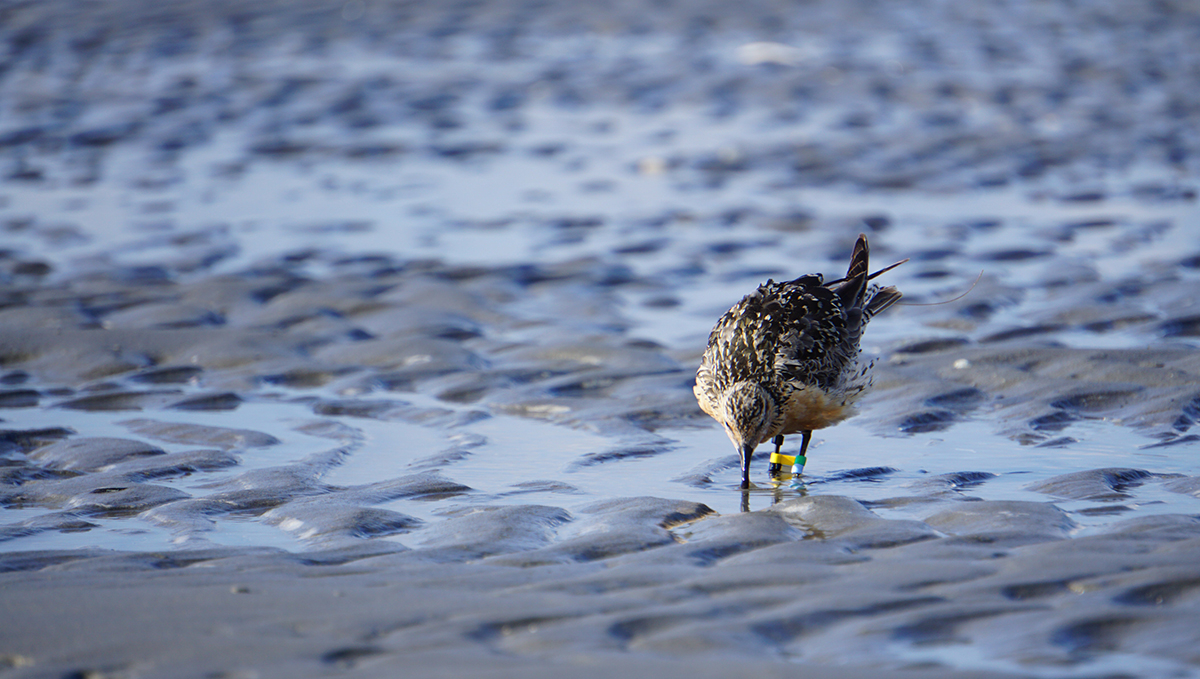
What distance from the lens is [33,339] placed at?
8.41m

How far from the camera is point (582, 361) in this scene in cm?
823

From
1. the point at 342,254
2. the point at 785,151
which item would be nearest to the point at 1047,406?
the point at 342,254

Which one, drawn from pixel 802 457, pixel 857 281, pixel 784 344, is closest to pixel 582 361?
pixel 857 281

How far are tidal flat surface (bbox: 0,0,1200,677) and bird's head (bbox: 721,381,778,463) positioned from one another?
0.25m

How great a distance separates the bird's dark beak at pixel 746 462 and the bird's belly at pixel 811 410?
0.58 ft

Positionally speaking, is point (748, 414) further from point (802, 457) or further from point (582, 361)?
point (582, 361)

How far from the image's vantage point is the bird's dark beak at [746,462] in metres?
6.00

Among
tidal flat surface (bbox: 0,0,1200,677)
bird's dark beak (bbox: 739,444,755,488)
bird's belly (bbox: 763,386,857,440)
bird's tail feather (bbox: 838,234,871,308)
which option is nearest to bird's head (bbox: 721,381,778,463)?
bird's dark beak (bbox: 739,444,755,488)

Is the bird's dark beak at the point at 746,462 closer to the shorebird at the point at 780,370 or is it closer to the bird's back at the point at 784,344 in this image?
the shorebird at the point at 780,370

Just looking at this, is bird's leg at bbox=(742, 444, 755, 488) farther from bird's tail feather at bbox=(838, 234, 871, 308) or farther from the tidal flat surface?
bird's tail feather at bbox=(838, 234, 871, 308)

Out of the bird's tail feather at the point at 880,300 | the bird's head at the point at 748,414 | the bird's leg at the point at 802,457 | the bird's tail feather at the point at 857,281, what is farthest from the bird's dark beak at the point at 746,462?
the bird's tail feather at the point at 880,300

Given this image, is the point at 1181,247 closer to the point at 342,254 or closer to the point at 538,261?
the point at 538,261

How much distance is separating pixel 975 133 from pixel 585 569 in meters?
11.1

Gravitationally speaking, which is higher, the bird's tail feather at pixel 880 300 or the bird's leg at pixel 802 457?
the bird's tail feather at pixel 880 300
